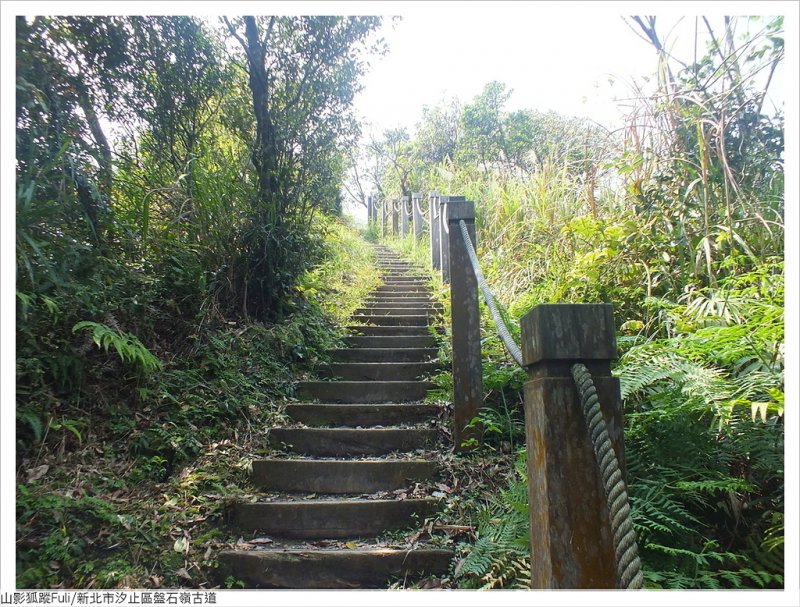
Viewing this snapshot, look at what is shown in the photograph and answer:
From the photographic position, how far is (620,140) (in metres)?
3.71

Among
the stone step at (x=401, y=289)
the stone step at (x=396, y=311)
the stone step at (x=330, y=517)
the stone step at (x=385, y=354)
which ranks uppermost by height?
the stone step at (x=401, y=289)

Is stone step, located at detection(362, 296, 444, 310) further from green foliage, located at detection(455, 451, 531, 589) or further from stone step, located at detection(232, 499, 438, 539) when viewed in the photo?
green foliage, located at detection(455, 451, 531, 589)

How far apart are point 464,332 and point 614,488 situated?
2208mm

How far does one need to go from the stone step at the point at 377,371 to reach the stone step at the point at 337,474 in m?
1.30

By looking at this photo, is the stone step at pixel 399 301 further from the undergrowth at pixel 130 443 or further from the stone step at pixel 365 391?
the undergrowth at pixel 130 443

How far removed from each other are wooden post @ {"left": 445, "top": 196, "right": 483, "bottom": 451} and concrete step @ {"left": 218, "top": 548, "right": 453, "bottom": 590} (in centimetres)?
80

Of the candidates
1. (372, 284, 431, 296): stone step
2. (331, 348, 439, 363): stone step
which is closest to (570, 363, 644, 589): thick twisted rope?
(331, 348, 439, 363): stone step

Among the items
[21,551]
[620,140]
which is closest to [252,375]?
[21,551]

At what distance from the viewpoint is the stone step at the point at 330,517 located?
260 cm

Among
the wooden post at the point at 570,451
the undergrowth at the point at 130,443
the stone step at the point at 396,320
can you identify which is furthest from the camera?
the stone step at the point at 396,320

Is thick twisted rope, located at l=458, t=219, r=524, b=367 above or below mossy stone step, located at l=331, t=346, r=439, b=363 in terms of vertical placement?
above

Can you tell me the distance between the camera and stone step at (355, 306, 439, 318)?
18.7 feet

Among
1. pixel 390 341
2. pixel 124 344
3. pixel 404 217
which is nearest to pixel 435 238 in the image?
pixel 390 341

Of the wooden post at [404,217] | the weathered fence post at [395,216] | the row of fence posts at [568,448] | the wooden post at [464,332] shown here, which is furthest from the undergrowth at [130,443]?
the weathered fence post at [395,216]
